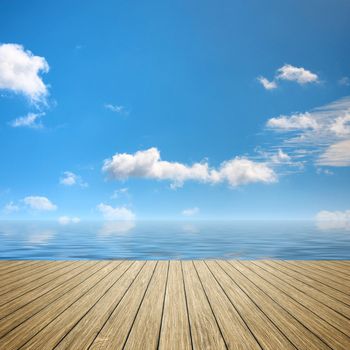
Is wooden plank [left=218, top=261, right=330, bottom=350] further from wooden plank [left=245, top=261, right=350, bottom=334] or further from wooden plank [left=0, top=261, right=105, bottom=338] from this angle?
wooden plank [left=0, top=261, right=105, bottom=338]

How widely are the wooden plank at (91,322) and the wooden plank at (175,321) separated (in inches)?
21.8

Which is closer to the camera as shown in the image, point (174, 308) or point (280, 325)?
point (280, 325)

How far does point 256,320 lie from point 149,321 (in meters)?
1.00

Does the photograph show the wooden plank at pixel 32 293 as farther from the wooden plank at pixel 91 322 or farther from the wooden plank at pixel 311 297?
the wooden plank at pixel 311 297

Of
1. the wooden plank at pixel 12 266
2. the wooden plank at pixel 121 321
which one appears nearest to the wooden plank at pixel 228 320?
the wooden plank at pixel 121 321

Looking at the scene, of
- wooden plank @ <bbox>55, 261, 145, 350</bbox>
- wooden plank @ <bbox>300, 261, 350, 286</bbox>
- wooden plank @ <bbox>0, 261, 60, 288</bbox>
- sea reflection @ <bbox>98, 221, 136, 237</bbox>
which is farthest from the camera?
sea reflection @ <bbox>98, 221, 136, 237</bbox>

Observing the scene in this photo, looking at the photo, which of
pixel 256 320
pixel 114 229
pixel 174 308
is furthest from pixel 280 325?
pixel 114 229

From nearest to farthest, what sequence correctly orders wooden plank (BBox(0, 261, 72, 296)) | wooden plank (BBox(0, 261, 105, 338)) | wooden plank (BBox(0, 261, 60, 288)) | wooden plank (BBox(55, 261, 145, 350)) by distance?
wooden plank (BBox(55, 261, 145, 350)) → wooden plank (BBox(0, 261, 105, 338)) → wooden plank (BBox(0, 261, 72, 296)) → wooden plank (BBox(0, 261, 60, 288))

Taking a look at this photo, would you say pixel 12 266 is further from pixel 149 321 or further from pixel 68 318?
pixel 149 321

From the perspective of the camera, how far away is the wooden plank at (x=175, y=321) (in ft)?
7.15

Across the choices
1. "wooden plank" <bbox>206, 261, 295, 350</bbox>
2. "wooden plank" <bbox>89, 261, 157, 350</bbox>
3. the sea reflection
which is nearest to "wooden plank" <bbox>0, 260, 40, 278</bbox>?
"wooden plank" <bbox>89, 261, 157, 350</bbox>

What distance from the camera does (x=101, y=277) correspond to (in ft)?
14.0

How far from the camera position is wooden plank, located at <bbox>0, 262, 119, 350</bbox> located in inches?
86.1

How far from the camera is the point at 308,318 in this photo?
271cm
